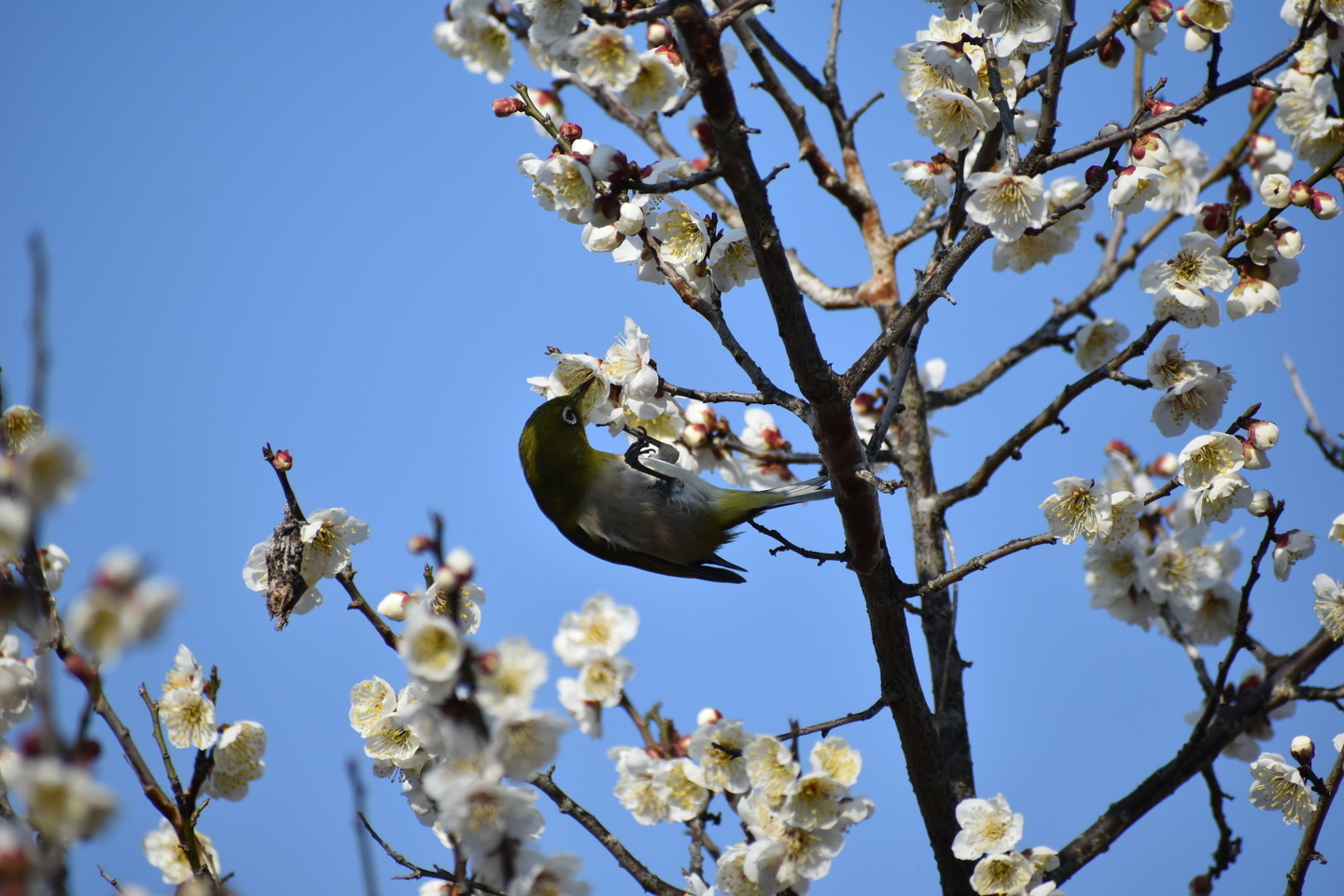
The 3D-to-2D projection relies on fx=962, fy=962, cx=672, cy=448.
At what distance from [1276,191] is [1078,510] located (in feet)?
4.10

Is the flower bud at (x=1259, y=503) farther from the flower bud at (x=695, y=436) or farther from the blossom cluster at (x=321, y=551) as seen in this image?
the blossom cluster at (x=321, y=551)

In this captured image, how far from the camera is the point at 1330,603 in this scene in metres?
3.29

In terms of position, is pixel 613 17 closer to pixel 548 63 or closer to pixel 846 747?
pixel 548 63

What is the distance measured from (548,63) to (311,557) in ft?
5.52

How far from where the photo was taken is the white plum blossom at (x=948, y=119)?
3031mm

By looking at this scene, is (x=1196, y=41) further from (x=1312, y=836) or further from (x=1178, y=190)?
(x=1312, y=836)

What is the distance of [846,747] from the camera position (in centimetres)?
273

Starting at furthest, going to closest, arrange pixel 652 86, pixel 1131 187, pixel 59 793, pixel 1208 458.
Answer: pixel 1208 458
pixel 1131 187
pixel 652 86
pixel 59 793

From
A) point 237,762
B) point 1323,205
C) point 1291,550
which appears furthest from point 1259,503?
point 237,762

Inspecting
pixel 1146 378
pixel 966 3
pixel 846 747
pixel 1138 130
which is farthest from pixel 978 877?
pixel 966 3

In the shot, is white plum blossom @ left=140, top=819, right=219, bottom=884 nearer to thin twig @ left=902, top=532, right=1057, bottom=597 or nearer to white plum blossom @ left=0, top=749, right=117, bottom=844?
white plum blossom @ left=0, top=749, right=117, bottom=844

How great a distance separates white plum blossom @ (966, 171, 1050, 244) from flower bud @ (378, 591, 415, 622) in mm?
2103

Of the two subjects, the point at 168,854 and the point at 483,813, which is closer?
the point at 483,813

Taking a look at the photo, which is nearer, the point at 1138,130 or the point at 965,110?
the point at 1138,130
